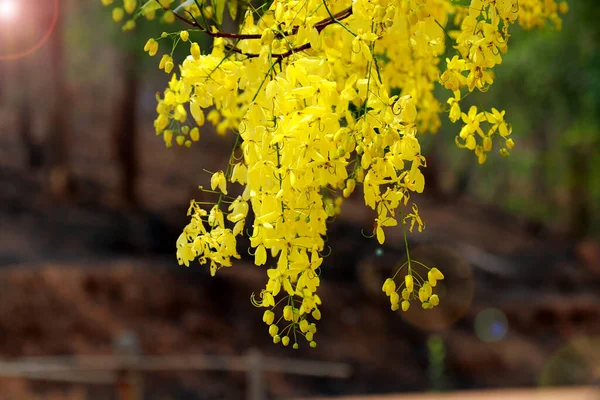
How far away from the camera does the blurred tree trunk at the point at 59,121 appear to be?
10.2m

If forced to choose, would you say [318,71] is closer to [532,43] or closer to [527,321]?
[532,43]

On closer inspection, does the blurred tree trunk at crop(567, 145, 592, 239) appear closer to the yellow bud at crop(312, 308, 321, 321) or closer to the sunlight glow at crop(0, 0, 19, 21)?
the sunlight glow at crop(0, 0, 19, 21)

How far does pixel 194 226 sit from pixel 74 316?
8443mm

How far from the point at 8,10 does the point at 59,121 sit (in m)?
2.15

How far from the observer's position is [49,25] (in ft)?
34.3

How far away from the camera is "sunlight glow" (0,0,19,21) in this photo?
11070 mm

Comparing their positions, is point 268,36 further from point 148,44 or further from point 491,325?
point 491,325

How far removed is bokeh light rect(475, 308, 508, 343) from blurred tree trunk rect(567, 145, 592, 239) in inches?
118

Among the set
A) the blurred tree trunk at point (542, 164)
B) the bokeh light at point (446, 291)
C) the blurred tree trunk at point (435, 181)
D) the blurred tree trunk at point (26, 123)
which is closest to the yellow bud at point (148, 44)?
the bokeh light at point (446, 291)

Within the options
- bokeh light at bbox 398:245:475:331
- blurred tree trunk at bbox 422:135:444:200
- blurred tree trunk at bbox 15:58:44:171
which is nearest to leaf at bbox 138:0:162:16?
bokeh light at bbox 398:245:475:331

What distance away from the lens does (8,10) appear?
37.0 feet

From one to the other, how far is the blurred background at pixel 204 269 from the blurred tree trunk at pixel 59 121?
25 mm

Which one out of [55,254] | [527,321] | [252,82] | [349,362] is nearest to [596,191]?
[527,321]

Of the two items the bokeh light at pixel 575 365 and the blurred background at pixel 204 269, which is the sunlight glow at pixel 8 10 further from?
the bokeh light at pixel 575 365
